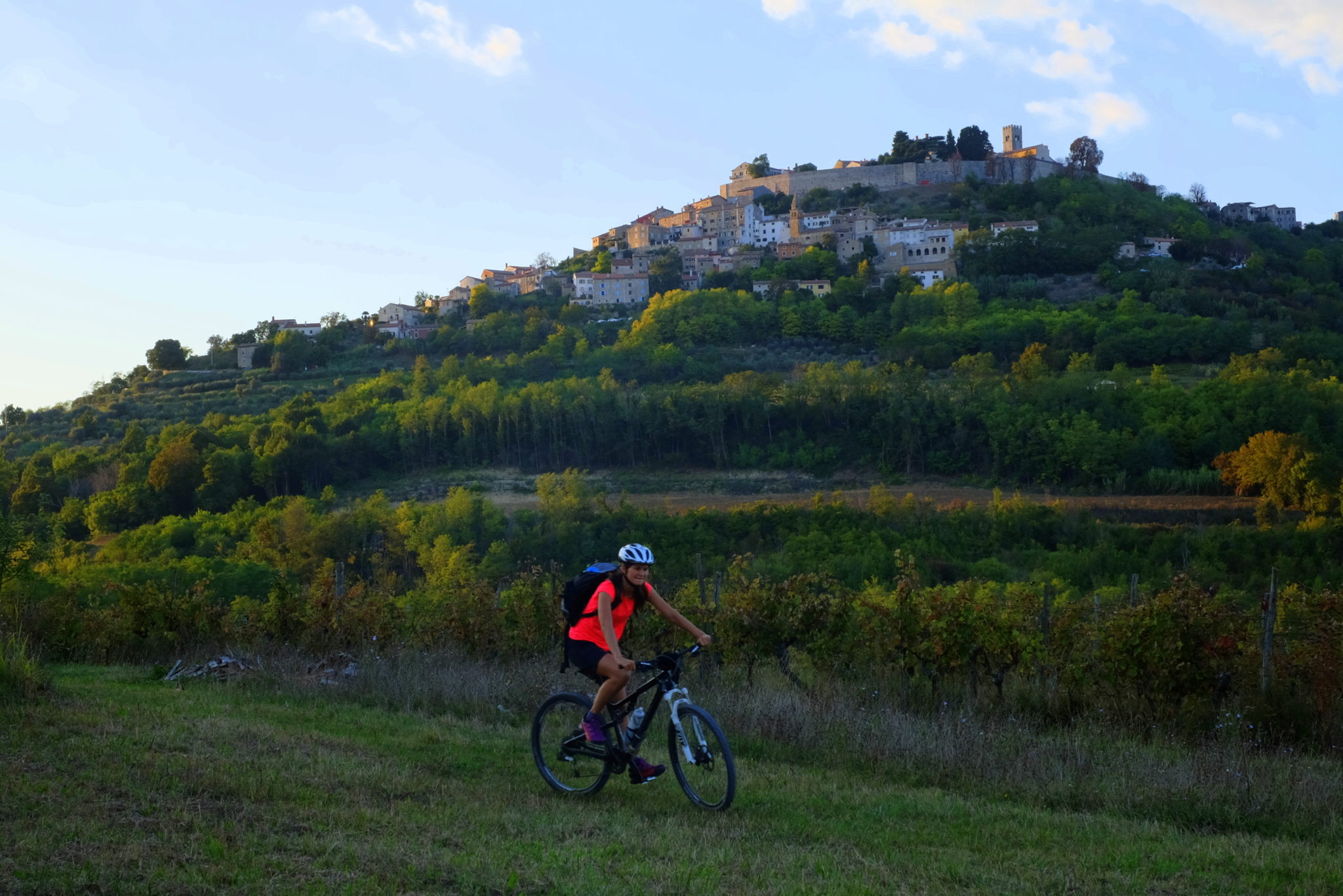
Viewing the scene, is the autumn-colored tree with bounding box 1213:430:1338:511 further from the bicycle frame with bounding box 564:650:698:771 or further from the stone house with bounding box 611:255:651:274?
the stone house with bounding box 611:255:651:274

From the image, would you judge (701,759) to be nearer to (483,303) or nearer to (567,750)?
(567,750)

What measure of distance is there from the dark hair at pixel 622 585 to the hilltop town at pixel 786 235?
60068 mm

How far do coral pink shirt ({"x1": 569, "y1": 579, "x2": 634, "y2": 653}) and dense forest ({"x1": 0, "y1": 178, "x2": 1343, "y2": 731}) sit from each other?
3759mm

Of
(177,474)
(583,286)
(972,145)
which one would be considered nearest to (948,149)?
(972,145)

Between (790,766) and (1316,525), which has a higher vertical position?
(790,766)

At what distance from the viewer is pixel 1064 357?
48.6 meters

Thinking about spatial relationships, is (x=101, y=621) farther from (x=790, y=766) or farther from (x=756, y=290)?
(x=756, y=290)

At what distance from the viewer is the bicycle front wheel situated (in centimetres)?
449

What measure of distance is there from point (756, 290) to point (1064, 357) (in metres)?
22.3

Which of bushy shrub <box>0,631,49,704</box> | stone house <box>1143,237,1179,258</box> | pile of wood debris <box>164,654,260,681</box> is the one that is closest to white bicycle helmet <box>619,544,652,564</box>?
bushy shrub <box>0,631,49,704</box>

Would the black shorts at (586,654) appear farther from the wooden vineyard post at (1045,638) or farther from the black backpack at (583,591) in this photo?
the wooden vineyard post at (1045,638)

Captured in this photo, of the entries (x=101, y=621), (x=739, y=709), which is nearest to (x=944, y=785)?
(x=739, y=709)

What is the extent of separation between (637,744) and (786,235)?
78.5 metres

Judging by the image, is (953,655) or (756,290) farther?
(756,290)
